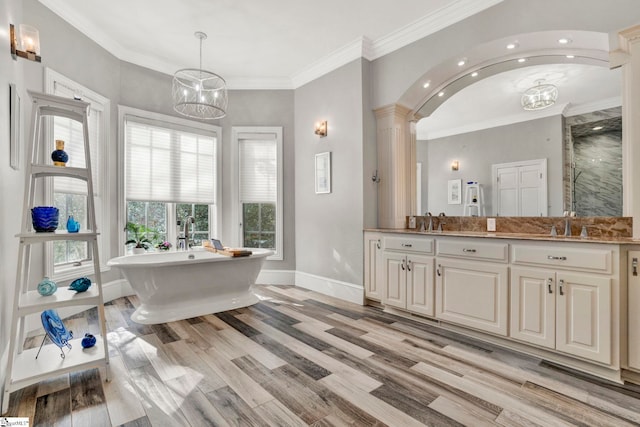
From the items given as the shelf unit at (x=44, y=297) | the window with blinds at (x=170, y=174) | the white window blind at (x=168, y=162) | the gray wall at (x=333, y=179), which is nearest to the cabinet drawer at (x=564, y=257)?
the gray wall at (x=333, y=179)

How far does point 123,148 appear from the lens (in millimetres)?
4160

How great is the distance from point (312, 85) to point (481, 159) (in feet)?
8.46

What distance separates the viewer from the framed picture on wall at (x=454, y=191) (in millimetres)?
3533

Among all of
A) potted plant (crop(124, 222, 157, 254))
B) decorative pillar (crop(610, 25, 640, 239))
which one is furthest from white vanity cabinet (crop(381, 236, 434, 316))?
potted plant (crop(124, 222, 157, 254))

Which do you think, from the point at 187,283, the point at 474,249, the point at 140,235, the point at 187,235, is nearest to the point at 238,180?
the point at 187,235

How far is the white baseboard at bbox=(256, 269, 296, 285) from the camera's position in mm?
4922

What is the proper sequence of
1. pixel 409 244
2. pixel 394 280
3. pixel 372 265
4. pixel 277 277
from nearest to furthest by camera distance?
pixel 409 244
pixel 394 280
pixel 372 265
pixel 277 277

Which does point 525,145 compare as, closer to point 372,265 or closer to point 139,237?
point 372,265

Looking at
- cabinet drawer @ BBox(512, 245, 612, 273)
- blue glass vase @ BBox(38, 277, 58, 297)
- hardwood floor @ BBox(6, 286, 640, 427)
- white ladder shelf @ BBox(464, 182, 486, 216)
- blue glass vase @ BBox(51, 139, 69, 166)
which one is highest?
blue glass vase @ BBox(51, 139, 69, 166)

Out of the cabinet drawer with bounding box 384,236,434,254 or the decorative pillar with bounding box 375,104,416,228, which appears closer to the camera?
the cabinet drawer with bounding box 384,236,434,254

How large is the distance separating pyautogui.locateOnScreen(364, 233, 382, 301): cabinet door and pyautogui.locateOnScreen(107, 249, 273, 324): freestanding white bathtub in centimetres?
124

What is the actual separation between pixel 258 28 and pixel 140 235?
3.02 m

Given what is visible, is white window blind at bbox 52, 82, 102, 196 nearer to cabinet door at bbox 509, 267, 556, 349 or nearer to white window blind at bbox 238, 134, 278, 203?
white window blind at bbox 238, 134, 278, 203

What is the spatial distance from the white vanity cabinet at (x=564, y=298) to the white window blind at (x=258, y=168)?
348cm
